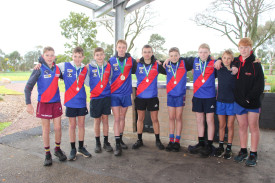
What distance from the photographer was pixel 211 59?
3564 mm

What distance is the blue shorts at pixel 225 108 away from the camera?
3.38 metres

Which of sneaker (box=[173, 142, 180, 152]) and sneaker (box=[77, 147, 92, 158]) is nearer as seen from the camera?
sneaker (box=[77, 147, 92, 158])

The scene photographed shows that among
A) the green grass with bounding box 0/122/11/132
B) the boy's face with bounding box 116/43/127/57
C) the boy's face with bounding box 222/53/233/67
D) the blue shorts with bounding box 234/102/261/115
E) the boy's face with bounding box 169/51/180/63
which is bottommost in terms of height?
the green grass with bounding box 0/122/11/132

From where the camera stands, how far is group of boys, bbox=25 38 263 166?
322 cm

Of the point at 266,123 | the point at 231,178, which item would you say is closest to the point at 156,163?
the point at 231,178

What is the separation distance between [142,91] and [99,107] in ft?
2.79

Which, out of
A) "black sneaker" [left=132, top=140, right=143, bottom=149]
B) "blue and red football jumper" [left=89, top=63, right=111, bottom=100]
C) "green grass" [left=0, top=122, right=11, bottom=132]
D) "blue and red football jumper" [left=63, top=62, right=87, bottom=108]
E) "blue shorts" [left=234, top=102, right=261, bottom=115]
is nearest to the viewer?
"blue shorts" [left=234, top=102, right=261, bottom=115]

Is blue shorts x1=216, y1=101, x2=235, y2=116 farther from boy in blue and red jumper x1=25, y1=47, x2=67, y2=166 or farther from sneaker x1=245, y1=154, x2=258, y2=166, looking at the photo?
boy in blue and red jumper x1=25, y1=47, x2=67, y2=166

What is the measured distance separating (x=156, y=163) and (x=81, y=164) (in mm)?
1198

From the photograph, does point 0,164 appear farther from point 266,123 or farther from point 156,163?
point 266,123

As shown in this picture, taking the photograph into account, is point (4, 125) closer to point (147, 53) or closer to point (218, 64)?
point (147, 53)

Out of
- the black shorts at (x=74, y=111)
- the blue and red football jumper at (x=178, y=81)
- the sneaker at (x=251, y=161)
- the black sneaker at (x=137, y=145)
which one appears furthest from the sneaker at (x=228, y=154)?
the black shorts at (x=74, y=111)

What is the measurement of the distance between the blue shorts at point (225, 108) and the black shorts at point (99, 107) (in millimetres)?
1915

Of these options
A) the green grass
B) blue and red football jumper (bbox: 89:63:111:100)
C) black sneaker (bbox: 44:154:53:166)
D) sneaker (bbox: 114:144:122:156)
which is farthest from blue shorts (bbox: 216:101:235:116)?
the green grass
